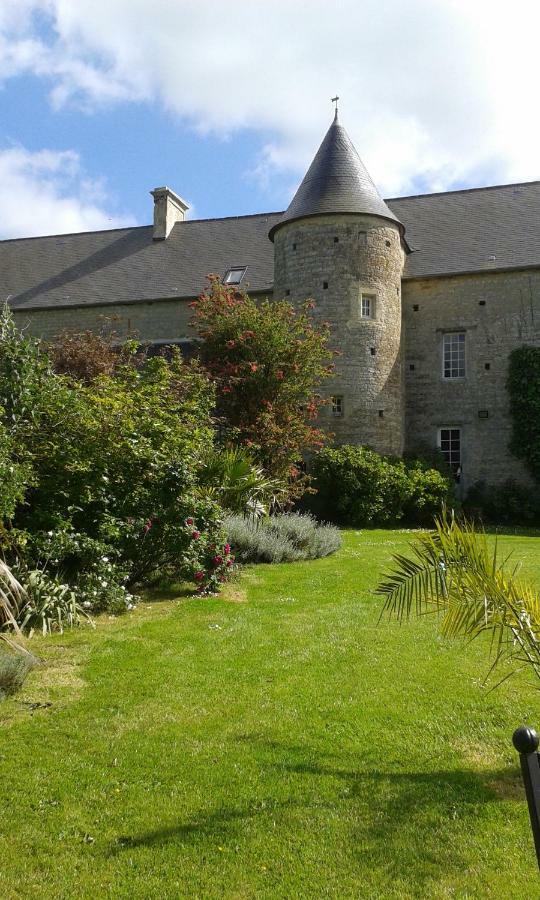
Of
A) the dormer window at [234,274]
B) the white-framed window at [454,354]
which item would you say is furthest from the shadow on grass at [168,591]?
the dormer window at [234,274]

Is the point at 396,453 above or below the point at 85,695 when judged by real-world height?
above

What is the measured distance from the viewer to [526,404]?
21.3 m

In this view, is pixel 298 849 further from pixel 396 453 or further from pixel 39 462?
pixel 396 453

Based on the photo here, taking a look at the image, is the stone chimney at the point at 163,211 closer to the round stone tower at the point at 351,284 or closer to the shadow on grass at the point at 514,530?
the round stone tower at the point at 351,284

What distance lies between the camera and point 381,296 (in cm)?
2144

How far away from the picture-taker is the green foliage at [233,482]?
420 inches

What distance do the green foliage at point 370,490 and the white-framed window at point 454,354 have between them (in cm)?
482

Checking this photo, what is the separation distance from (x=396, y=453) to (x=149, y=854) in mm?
18659

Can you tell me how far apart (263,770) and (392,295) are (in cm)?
1949

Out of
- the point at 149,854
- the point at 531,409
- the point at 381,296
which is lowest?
the point at 149,854

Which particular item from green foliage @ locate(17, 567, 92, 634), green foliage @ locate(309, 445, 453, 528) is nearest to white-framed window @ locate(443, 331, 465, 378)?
green foliage @ locate(309, 445, 453, 528)

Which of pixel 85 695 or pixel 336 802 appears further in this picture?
pixel 85 695

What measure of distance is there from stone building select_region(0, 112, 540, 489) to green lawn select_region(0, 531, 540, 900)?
1504 cm

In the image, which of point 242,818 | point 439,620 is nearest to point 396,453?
point 439,620
